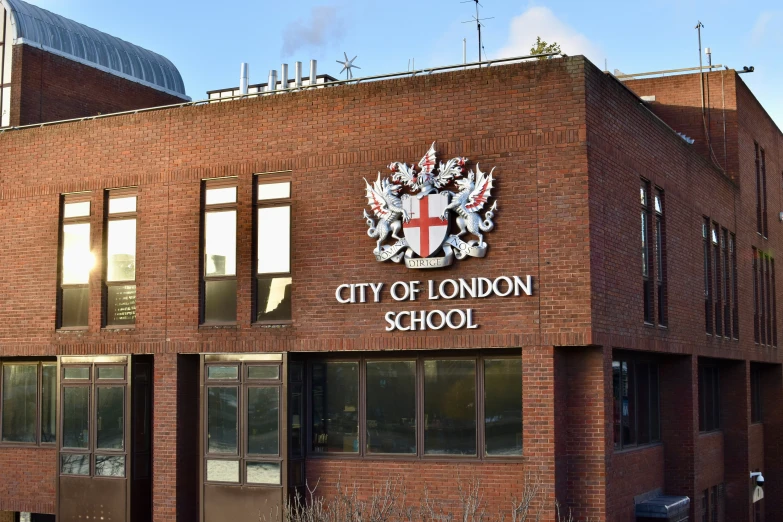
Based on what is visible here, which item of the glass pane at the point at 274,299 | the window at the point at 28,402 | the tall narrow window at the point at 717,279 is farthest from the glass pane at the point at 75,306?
the tall narrow window at the point at 717,279

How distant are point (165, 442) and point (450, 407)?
18.0 ft

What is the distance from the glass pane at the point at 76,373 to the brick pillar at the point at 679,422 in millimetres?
12110

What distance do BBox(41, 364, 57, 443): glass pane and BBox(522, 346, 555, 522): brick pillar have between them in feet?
33.4

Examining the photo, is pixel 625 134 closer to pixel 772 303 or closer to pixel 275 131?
pixel 275 131

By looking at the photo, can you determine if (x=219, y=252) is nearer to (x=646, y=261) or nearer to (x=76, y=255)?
(x=76, y=255)

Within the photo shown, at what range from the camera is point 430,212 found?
19.8 metres

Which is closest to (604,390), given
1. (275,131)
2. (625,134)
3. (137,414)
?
(625,134)

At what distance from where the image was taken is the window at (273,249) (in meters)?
21.2

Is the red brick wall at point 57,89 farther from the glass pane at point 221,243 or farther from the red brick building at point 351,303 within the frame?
the glass pane at point 221,243

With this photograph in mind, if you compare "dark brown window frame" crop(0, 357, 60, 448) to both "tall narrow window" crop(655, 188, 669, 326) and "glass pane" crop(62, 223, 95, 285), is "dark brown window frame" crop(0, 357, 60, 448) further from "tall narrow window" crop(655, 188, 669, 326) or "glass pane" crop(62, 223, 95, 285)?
"tall narrow window" crop(655, 188, 669, 326)

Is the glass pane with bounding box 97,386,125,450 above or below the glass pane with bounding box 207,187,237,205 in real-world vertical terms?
below

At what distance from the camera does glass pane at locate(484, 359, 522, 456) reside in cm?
1980

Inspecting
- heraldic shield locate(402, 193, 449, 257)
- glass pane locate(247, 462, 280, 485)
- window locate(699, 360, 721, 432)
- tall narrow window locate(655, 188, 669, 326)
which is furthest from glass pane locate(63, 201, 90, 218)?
window locate(699, 360, 721, 432)

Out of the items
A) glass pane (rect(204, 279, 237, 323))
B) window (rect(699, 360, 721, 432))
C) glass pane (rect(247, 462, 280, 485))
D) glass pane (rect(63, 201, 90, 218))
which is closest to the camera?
glass pane (rect(247, 462, 280, 485))
